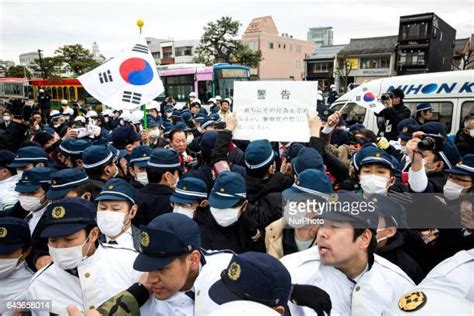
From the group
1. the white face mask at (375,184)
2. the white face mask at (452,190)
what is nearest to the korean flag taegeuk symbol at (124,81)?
the white face mask at (375,184)

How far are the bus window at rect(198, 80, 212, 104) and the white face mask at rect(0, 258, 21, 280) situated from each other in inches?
643

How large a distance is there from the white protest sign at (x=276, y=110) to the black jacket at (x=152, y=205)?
1.16m

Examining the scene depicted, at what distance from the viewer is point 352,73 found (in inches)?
1725

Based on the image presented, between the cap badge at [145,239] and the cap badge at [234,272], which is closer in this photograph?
the cap badge at [234,272]

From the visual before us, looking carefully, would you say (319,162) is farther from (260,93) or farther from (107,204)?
(107,204)

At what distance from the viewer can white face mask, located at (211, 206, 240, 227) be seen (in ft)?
8.53

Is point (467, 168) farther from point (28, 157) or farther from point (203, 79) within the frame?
point (203, 79)

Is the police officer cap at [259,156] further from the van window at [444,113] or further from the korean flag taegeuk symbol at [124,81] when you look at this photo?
the van window at [444,113]

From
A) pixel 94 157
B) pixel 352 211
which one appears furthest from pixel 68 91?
pixel 352 211

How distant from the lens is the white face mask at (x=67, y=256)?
2008 mm

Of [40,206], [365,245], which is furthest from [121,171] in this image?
[365,245]

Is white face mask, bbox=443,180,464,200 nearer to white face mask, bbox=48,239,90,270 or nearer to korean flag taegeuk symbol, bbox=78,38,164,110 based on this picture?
white face mask, bbox=48,239,90,270

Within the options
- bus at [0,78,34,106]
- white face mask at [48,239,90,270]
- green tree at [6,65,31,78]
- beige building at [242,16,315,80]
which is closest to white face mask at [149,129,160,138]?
white face mask at [48,239,90,270]

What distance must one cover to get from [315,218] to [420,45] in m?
35.9
